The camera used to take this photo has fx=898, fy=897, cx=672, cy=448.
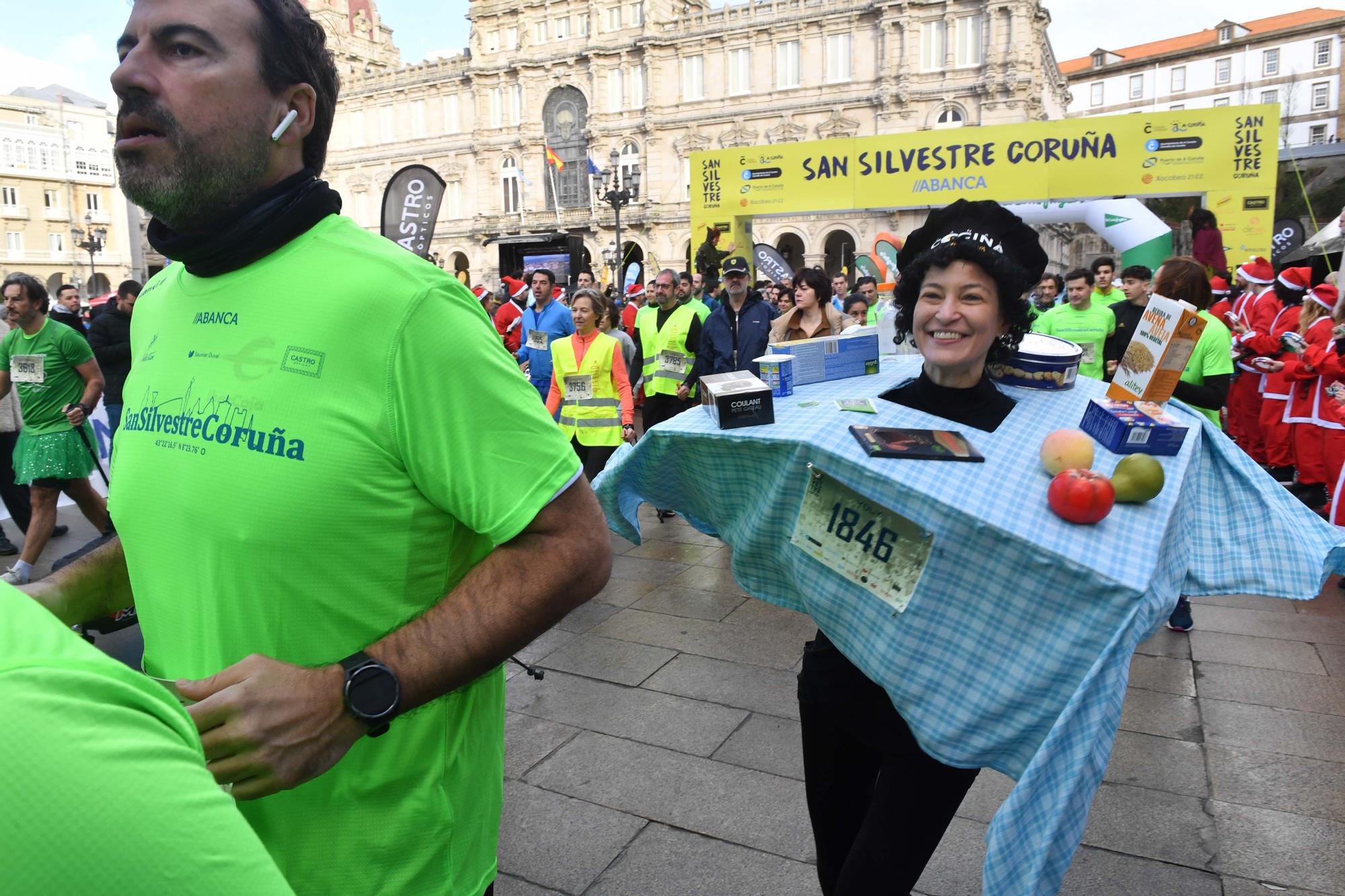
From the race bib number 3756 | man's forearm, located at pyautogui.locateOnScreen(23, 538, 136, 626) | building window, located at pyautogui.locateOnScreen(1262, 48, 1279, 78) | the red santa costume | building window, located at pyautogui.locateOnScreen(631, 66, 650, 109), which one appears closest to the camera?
man's forearm, located at pyautogui.locateOnScreen(23, 538, 136, 626)

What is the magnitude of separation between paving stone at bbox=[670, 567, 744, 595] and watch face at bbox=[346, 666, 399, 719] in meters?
4.61

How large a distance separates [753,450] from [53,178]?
266 ft

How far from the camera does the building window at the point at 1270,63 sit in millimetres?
65625

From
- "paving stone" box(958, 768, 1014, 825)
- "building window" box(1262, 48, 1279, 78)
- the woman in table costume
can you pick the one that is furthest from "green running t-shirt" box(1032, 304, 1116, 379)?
"building window" box(1262, 48, 1279, 78)

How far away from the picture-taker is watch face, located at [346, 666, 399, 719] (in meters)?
1.14

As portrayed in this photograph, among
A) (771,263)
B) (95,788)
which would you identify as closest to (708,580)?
(95,788)

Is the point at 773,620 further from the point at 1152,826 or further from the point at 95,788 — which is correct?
the point at 95,788

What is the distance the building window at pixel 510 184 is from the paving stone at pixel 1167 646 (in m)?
50.1

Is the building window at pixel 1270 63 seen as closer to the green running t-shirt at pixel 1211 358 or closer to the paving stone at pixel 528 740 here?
the green running t-shirt at pixel 1211 358

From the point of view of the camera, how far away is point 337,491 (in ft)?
3.90

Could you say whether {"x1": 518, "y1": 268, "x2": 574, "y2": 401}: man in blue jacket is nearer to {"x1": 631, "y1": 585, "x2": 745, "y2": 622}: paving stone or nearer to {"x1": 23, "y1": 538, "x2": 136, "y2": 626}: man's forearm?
{"x1": 631, "y1": 585, "x2": 745, "y2": 622}: paving stone

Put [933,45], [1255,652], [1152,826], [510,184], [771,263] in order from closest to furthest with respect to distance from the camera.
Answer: [1152,826] → [1255,652] → [771,263] → [933,45] → [510,184]

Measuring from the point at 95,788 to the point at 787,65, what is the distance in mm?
48140

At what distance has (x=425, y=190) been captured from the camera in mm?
6551
